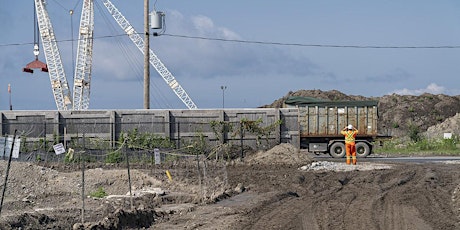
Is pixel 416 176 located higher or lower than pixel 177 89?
lower

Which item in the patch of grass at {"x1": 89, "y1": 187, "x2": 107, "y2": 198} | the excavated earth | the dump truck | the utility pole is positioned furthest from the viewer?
the dump truck

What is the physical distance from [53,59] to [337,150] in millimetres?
35776

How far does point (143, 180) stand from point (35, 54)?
90.2 feet

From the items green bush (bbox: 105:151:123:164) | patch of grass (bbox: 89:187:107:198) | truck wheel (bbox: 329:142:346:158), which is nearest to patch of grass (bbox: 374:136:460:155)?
truck wheel (bbox: 329:142:346:158)

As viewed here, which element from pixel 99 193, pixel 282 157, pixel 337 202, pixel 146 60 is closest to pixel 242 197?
pixel 337 202

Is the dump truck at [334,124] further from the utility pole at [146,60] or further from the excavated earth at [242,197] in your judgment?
the utility pole at [146,60]

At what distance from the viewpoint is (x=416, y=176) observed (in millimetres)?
25609

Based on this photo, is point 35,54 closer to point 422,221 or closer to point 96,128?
point 96,128

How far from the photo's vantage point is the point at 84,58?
221ft

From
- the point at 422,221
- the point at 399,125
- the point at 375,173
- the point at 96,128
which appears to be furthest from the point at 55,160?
the point at 399,125

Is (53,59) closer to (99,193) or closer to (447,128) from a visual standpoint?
(447,128)

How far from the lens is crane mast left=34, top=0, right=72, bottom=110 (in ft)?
213

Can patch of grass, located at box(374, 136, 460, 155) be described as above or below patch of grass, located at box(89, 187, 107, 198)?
above

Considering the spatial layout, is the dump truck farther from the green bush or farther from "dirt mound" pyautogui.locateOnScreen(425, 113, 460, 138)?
"dirt mound" pyautogui.locateOnScreen(425, 113, 460, 138)
